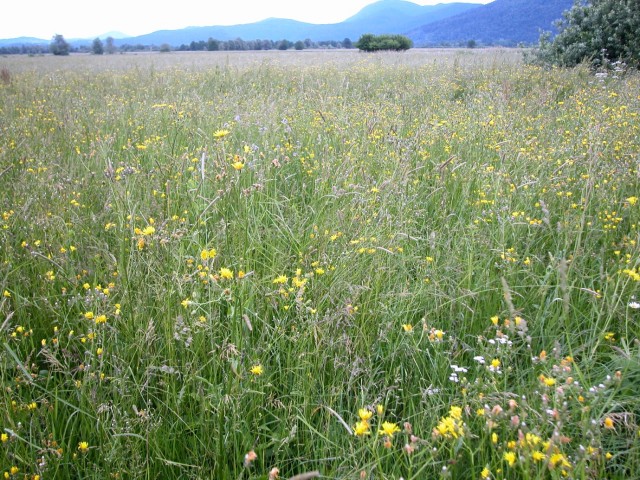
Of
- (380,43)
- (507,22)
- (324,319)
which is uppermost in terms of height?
(507,22)

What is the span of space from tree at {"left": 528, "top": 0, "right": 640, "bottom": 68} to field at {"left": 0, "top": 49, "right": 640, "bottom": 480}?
6.46 meters

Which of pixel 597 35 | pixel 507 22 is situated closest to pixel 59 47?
pixel 597 35

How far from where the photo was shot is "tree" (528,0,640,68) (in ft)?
30.7

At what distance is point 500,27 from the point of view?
16388cm

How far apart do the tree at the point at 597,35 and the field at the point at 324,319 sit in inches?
254

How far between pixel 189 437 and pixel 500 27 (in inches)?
7438

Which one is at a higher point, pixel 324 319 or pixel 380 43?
pixel 380 43

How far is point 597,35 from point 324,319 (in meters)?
10.7

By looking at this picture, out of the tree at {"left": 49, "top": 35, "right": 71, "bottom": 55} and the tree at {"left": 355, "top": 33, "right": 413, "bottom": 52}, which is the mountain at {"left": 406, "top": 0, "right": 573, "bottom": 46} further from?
the tree at {"left": 49, "top": 35, "right": 71, "bottom": 55}

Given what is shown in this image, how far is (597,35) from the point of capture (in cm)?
966

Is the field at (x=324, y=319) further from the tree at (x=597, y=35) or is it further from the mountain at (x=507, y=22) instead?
the mountain at (x=507, y=22)

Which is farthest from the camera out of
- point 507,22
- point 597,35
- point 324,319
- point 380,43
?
point 507,22

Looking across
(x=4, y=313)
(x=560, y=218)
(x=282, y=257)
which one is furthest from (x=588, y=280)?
(x=4, y=313)

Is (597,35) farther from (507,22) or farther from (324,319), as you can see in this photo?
(507,22)
